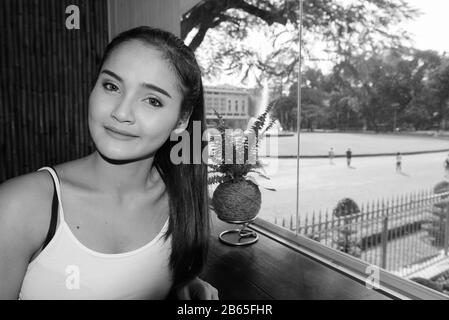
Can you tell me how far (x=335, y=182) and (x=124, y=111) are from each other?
188 centimetres

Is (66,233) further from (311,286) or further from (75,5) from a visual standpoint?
(75,5)

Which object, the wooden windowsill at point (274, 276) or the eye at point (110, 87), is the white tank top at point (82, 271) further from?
the wooden windowsill at point (274, 276)

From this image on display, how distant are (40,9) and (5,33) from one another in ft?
1.07

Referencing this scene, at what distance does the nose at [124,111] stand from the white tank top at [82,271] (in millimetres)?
194

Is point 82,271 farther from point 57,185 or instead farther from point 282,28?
point 282,28

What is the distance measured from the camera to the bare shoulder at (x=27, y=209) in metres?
0.67

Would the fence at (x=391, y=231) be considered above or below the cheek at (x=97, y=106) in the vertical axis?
below

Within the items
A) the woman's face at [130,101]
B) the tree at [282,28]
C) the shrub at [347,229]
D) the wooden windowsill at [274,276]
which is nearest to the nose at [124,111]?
the woman's face at [130,101]

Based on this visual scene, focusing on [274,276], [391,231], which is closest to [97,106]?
[274,276]

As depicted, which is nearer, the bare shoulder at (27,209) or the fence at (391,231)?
the bare shoulder at (27,209)

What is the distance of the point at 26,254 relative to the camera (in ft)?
2.30

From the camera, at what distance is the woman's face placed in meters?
0.78

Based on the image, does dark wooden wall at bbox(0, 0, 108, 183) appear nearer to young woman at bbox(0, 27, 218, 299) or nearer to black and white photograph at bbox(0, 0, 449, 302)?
black and white photograph at bbox(0, 0, 449, 302)

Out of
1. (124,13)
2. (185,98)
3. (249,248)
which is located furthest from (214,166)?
(124,13)
